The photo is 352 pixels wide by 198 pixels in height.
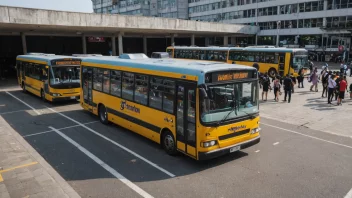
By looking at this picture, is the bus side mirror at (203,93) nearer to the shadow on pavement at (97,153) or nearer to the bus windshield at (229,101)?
the bus windshield at (229,101)

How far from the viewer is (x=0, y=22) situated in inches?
906

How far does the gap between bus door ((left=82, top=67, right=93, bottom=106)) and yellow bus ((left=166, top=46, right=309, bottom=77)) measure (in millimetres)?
17086

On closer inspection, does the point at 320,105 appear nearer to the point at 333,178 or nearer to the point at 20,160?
the point at 333,178

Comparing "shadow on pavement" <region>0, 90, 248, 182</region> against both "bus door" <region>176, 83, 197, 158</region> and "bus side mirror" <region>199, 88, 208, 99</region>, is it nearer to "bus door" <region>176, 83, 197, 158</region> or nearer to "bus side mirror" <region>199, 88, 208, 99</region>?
"bus door" <region>176, 83, 197, 158</region>

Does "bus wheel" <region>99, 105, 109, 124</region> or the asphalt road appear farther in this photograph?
"bus wheel" <region>99, 105, 109, 124</region>

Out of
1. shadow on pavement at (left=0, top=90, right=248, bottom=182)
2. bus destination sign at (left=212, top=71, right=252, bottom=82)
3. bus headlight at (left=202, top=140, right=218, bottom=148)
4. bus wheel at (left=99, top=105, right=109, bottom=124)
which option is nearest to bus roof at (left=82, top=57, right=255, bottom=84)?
bus destination sign at (left=212, top=71, right=252, bottom=82)

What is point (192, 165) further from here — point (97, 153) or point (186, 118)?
point (97, 153)

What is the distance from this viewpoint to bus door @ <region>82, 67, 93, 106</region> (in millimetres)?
13867

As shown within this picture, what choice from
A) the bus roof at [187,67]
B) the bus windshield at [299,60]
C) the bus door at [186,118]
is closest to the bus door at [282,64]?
the bus windshield at [299,60]

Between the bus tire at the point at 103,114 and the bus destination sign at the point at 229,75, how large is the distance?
6.34 m

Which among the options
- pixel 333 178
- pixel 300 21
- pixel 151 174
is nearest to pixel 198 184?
pixel 151 174

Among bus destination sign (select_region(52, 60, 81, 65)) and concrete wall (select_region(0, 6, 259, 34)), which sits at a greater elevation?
concrete wall (select_region(0, 6, 259, 34))

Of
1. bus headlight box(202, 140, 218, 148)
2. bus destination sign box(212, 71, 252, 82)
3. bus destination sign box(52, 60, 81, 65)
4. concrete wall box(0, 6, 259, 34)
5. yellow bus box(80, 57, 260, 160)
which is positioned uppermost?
concrete wall box(0, 6, 259, 34)

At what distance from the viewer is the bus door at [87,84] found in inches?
546
